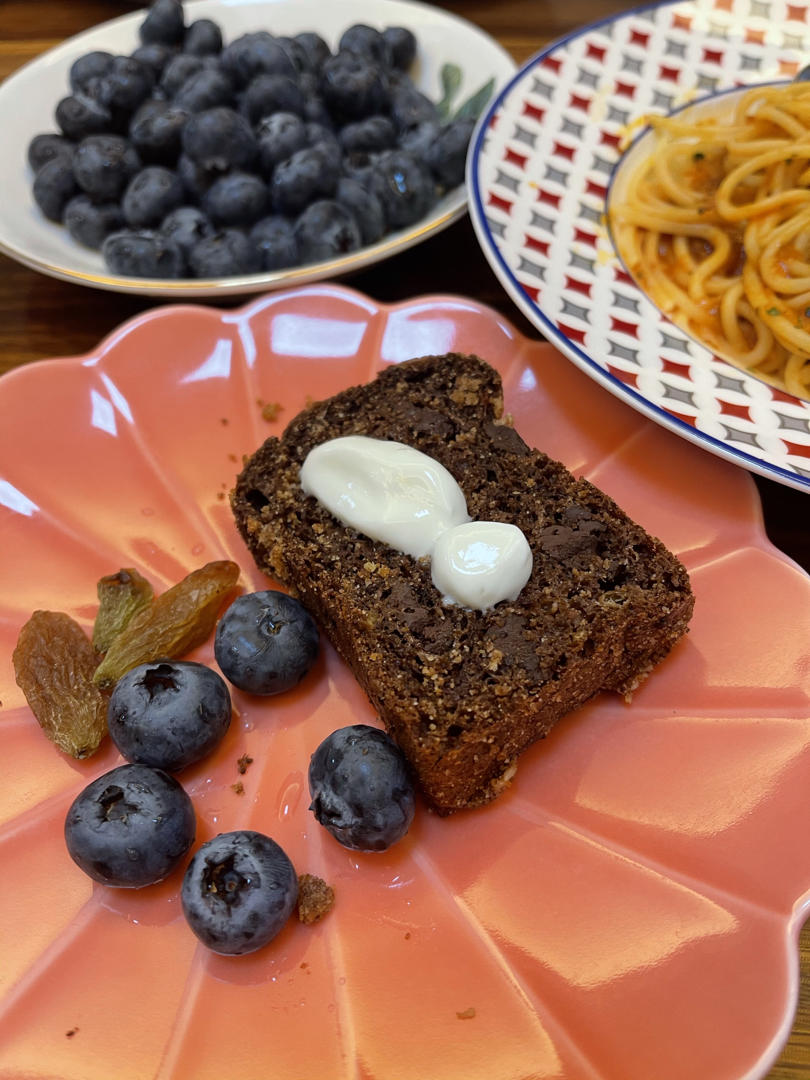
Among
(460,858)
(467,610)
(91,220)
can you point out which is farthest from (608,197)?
(460,858)

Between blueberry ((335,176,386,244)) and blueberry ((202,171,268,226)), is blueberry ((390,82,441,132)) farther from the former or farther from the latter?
blueberry ((202,171,268,226))

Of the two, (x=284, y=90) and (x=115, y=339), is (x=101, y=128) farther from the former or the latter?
(x=115, y=339)

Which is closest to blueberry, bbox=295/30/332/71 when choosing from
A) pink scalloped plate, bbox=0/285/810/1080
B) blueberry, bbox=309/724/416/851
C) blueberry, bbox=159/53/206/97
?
blueberry, bbox=159/53/206/97

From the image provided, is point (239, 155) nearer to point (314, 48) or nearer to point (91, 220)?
point (91, 220)

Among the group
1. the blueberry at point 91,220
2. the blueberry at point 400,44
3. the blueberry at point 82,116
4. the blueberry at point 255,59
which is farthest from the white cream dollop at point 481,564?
the blueberry at point 400,44

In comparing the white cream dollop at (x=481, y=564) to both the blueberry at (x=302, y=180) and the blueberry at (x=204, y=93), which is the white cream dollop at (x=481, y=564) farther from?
the blueberry at (x=204, y=93)

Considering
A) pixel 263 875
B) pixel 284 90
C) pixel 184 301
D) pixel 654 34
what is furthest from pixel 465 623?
pixel 654 34
